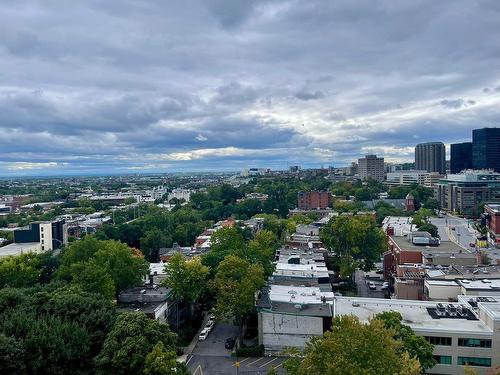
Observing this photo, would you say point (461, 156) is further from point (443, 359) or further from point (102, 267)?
point (102, 267)

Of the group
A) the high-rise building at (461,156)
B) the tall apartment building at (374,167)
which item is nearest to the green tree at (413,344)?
the high-rise building at (461,156)

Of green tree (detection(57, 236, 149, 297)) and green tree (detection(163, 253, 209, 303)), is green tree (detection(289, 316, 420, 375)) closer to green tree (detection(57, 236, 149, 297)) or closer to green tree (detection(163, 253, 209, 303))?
green tree (detection(163, 253, 209, 303))

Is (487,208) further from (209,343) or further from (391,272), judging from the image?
(209,343)

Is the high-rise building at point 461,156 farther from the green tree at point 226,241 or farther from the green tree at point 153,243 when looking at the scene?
the green tree at point 226,241

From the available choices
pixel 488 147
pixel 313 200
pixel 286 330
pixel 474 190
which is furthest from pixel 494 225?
pixel 488 147

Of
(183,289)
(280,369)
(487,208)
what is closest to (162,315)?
(183,289)

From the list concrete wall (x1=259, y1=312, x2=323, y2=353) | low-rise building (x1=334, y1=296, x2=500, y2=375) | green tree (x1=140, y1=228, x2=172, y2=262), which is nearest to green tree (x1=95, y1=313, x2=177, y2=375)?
concrete wall (x1=259, y1=312, x2=323, y2=353)
